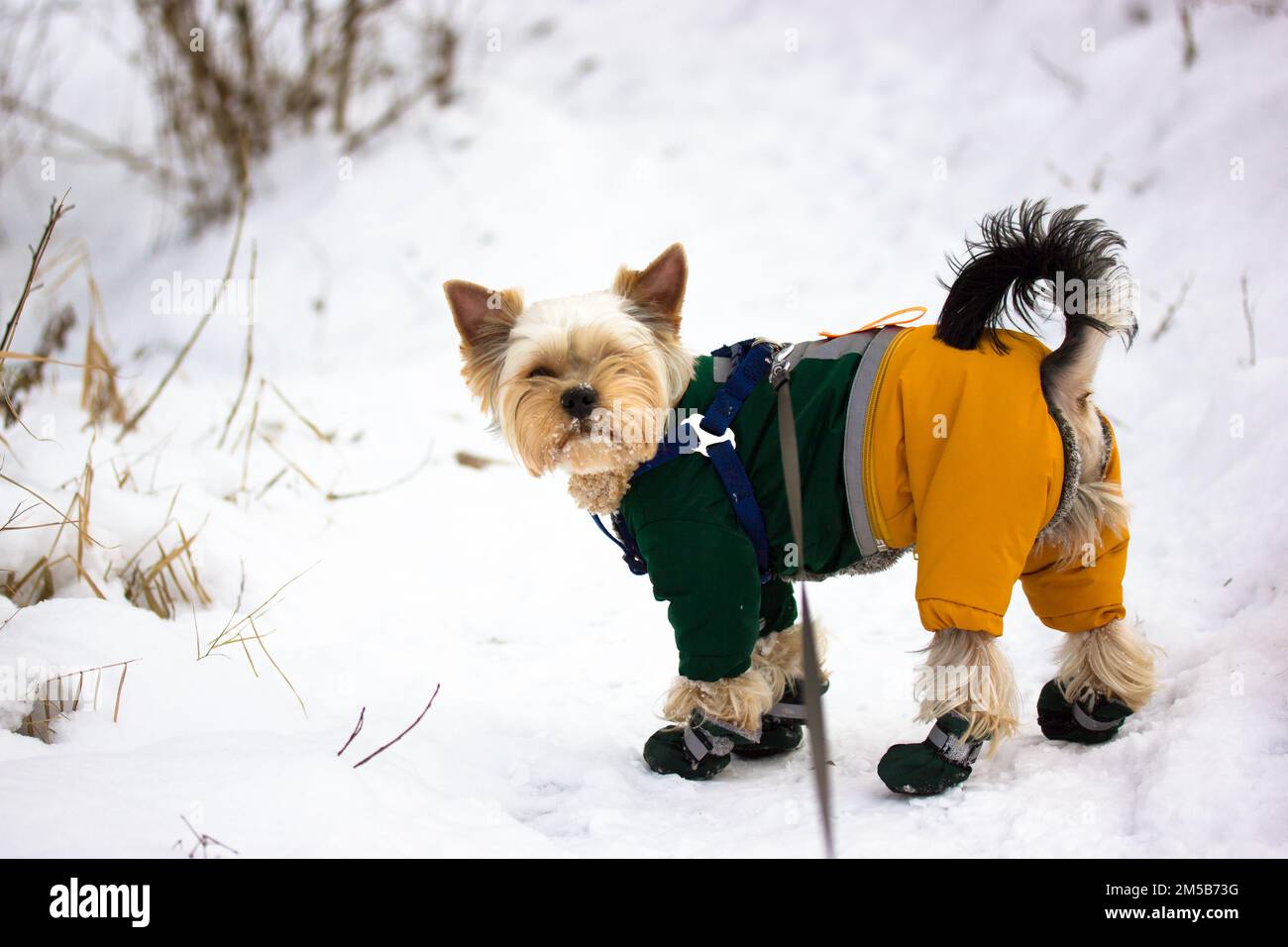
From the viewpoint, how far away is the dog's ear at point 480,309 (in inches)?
111

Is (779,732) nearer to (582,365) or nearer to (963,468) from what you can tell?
(963,468)

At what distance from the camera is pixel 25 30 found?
7.84 m

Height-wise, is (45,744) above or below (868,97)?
below

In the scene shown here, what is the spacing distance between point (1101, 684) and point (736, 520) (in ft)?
3.47

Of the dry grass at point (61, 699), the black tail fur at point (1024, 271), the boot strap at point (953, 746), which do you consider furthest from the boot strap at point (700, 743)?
the dry grass at point (61, 699)

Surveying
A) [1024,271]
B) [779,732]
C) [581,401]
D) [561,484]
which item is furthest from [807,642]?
[561,484]

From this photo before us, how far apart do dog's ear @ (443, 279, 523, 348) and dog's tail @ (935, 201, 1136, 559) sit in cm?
119

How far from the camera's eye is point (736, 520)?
2.66 m

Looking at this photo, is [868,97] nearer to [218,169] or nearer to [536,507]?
[536,507]

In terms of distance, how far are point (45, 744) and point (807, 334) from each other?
13.7 ft

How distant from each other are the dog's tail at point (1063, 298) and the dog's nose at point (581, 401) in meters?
0.90

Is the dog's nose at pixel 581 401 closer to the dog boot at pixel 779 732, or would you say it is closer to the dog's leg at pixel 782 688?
the dog's leg at pixel 782 688
